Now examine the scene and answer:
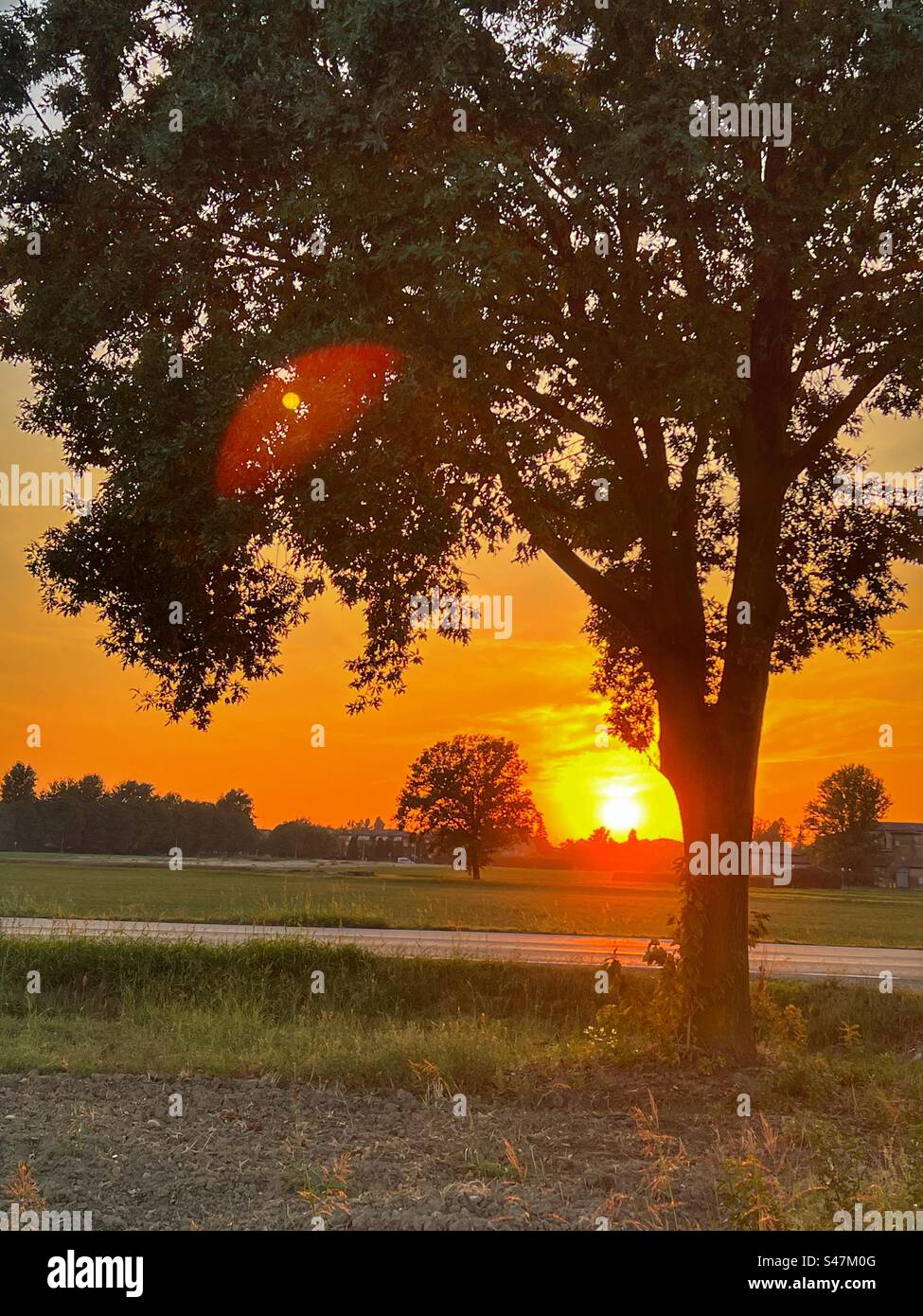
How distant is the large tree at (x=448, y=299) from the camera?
37.1ft

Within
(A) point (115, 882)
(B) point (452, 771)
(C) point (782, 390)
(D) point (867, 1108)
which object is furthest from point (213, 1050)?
(B) point (452, 771)

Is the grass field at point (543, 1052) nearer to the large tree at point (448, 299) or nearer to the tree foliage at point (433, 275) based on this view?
the large tree at point (448, 299)

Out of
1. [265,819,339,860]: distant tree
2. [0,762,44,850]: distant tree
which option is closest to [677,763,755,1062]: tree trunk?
[265,819,339,860]: distant tree

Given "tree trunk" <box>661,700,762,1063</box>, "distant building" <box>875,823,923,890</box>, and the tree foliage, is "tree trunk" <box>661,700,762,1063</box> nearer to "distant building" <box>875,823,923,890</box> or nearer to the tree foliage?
the tree foliage

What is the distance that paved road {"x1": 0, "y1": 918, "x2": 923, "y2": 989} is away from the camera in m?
21.6

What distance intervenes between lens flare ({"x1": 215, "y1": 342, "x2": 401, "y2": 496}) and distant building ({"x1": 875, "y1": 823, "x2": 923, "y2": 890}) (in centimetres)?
10970

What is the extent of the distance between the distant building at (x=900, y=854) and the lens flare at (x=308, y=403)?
360 ft

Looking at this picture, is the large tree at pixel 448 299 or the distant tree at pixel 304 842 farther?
the distant tree at pixel 304 842

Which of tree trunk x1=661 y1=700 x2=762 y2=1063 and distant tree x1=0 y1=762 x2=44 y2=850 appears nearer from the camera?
tree trunk x1=661 y1=700 x2=762 y2=1063

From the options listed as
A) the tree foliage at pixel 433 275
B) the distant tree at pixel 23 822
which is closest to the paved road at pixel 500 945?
the tree foliage at pixel 433 275

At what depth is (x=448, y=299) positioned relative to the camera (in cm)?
1066

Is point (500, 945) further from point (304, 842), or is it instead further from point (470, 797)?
point (304, 842)

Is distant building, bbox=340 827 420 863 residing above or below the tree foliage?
below

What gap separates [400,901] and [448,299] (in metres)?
37.8
